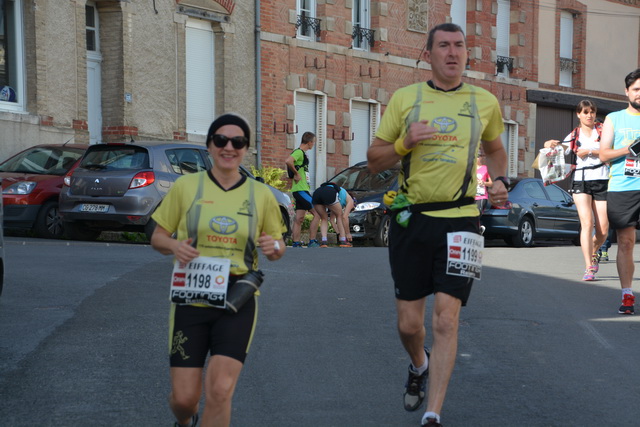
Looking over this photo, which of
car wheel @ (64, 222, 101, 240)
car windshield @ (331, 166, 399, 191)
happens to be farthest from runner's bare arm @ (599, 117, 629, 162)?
car windshield @ (331, 166, 399, 191)

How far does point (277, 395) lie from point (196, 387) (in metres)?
1.72

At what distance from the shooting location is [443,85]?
18.9 ft

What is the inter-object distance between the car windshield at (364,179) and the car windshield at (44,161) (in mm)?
5395

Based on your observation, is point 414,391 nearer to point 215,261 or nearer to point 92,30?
point 215,261

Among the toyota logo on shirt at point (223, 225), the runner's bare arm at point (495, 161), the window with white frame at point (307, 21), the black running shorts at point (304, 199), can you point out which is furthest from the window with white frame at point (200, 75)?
the toyota logo on shirt at point (223, 225)

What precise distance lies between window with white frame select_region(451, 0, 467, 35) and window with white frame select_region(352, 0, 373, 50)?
12.7 ft

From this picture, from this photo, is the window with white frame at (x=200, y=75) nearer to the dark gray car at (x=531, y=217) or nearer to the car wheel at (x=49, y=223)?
the dark gray car at (x=531, y=217)

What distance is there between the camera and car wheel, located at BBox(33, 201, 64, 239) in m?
17.8

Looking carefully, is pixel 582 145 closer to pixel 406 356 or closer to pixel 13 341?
pixel 406 356

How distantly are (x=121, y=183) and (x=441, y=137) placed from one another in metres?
11.7

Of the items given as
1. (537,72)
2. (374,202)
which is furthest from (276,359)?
(537,72)

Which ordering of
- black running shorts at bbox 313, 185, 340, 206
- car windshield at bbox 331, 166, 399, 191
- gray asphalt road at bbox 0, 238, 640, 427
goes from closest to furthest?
gray asphalt road at bbox 0, 238, 640, 427 < black running shorts at bbox 313, 185, 340, 206 < car windshield at bbox 331, 166, 399, 191

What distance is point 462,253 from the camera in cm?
558

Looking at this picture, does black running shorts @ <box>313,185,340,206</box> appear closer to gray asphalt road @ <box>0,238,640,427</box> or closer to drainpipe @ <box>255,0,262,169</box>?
gray asphalt road @ <box>0,238,640,427</box>
